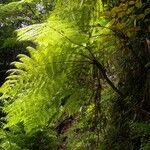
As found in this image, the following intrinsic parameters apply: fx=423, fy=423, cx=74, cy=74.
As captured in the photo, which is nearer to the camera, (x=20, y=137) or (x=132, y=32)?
(x=132, y=32)

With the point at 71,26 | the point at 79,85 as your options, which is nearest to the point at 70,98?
the point at 79,85

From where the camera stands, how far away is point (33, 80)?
274 cm

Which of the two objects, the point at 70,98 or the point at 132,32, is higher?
the point at 132,32

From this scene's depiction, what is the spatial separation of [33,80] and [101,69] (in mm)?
450

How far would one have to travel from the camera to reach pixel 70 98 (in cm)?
291

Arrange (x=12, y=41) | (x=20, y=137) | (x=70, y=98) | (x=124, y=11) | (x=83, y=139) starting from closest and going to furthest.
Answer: (x=124, y=11) < (x=70, y=98) < (x=83, y=139) < (x=20, y=137) < (x=12, y=41)

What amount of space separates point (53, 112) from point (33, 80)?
0.90 feet

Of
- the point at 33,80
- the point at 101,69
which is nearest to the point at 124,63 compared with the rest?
the point at 101,69

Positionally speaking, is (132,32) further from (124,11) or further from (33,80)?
(33,80)

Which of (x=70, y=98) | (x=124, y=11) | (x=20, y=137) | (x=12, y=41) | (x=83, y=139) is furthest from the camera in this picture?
(x=12, y=41)

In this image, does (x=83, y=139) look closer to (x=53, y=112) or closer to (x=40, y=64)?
(x=53, y=112)

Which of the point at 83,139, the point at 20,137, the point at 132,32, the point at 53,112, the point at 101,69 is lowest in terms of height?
the point at 20,137

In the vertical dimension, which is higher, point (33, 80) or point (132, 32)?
point (132, 32)

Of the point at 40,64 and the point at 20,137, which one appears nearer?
the point at 40,64
